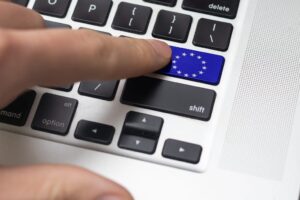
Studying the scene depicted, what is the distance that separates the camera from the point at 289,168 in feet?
1.32

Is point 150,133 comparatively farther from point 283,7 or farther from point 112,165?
point 283,7

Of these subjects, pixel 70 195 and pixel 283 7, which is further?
pixel 283 7

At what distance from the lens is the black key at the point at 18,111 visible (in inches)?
17.1

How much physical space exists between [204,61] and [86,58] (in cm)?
10

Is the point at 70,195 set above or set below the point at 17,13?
below

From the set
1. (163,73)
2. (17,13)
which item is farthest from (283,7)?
(17,13)

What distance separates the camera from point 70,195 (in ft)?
1.19

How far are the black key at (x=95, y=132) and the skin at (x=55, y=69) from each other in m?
0.04

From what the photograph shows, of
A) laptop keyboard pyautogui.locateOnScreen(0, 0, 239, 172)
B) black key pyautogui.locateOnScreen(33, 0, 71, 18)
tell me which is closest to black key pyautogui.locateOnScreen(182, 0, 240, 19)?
laptop keyboard pyautogui.locateOnScreen(0, 0, 239, 172)

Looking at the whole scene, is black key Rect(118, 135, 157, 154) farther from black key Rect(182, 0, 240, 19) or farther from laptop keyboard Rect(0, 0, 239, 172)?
black key Rect(182, 0, 240, 19)

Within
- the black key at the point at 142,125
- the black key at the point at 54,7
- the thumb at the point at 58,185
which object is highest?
the black key at the point at 54,7

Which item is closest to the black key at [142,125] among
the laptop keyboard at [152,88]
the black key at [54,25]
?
the laptop keyboard at [152,88]

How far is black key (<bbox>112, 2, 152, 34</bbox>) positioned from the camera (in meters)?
0.46

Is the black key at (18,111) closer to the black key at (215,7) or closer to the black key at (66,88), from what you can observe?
the black key at (66,88)
